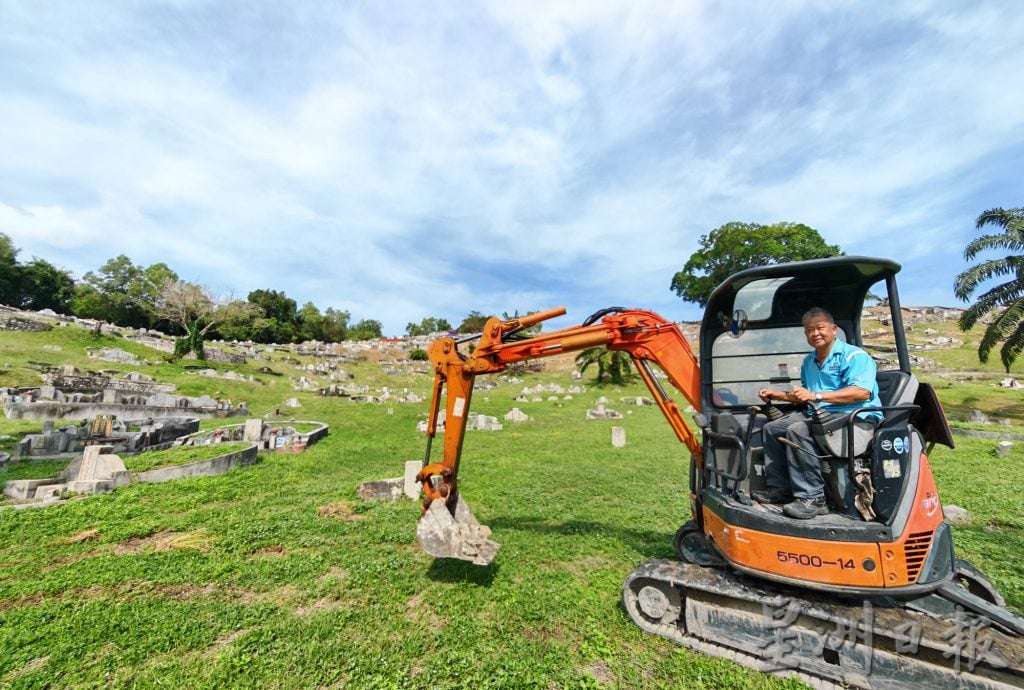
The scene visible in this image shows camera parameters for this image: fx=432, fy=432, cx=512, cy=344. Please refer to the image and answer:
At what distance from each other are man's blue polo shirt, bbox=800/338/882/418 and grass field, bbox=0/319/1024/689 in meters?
2.40

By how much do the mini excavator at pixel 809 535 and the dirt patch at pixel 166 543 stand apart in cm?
389

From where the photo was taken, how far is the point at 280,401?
968 inches

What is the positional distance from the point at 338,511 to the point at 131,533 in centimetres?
295

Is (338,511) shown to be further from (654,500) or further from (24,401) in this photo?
(24,401)

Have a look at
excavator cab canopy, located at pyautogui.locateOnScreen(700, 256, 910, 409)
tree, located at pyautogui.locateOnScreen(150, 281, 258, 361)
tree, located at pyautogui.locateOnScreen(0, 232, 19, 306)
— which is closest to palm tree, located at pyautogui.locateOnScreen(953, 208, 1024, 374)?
excavator cab canopy, located at pyautogui.locateOnScreen(700, 256, 910, 409)

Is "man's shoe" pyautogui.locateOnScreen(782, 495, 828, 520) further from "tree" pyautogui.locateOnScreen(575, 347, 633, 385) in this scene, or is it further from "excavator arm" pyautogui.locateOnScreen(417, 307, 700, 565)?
"tree" pyautogui.locateOnScreen(575, 347, 633, 385)

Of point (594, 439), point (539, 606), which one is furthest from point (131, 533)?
point (594, 439)

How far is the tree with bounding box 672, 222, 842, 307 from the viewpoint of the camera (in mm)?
47656

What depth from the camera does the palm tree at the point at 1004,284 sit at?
1984 cm

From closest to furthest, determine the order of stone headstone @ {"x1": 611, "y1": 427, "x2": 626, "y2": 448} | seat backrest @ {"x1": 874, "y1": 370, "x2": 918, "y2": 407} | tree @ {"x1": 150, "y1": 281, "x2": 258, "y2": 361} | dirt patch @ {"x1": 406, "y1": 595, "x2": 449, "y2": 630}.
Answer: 1. seat backrest @ {"x1": 874, "y1": 370, "x2": 918, "y2": 407}
2. dirt patch @ {"x1": 406, "y1": 595, "x2": 449, "y2": 630}
3. stone headstone @ {"x1": 611, "y1": 427, "x2": 626, "y2": 448}
4. tree @ {"x1": 150, "y1": 281, "x2": 258, "y2": 361}

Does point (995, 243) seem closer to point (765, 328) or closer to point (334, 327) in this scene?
point (765, 328)

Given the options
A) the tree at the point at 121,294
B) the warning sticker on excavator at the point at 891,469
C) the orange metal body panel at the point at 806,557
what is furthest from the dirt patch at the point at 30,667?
the tree at the point at 121,294

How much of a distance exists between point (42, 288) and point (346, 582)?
69.9 meters

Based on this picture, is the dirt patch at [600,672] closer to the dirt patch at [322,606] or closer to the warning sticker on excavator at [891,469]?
the dirt patch at [322,606]
